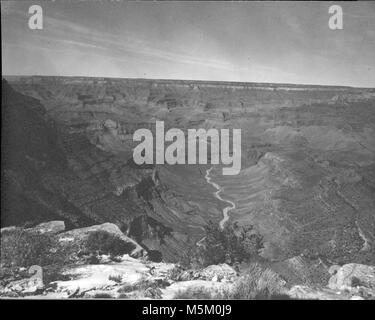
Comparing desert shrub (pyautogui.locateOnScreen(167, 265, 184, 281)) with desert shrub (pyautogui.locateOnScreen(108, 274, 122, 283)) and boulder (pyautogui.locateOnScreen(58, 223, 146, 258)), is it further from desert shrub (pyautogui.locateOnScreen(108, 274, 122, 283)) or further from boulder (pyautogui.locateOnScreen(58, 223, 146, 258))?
desert shrub (pyautogui.locateOnScreen(108, 274, 122, 283))

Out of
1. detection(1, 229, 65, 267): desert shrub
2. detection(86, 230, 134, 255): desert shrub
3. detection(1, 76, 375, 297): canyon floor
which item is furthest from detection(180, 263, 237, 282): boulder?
detection(1, 229, 65, 267): desert shrub

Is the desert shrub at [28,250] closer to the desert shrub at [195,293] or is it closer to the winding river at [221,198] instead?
the desert shrub at [195,293]

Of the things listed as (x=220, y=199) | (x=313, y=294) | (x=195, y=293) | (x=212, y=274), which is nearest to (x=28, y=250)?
(x=195, y=293)

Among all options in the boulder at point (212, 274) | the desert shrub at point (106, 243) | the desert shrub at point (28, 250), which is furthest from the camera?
the desert shrub at point (106, 243)

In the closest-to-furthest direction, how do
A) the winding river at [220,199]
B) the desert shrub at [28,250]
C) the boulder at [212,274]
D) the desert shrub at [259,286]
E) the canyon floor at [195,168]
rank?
the desert shrub at [259,286] → the boulder at [212,274] → the desert shrub at [28,250] → the canyon floor at [195,168] → the winding river at [220,199]

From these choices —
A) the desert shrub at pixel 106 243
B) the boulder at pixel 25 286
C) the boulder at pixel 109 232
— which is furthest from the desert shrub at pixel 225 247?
the boulder at pixel 25 286
